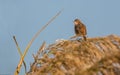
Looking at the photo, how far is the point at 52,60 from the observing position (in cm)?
412

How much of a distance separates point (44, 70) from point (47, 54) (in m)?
Answer: 0.41

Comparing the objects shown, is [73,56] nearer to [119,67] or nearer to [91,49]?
[91,49]

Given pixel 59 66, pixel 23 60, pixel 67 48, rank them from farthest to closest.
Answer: pixel 23 60
pixel 67 48
pixel 59 66

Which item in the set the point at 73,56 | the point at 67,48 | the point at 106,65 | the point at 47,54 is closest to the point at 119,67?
the point at 106,65

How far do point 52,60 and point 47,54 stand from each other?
1.02ft

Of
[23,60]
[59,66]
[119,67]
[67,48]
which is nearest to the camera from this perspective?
[119,67]

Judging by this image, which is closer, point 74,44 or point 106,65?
point 106,65

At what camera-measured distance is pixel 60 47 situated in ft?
14.4

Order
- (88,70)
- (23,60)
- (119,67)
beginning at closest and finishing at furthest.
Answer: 1. (88,70)
2. (119,67)
3. (23,60)

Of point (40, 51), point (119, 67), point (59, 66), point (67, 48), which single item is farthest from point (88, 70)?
point (40, 51)

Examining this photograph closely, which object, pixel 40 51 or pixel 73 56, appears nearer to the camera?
pixel 73 56

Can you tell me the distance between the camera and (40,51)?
4.52 meters

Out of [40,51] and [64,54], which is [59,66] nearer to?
[64,54]

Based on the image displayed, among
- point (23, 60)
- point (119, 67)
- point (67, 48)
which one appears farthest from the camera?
point (23, 60)
